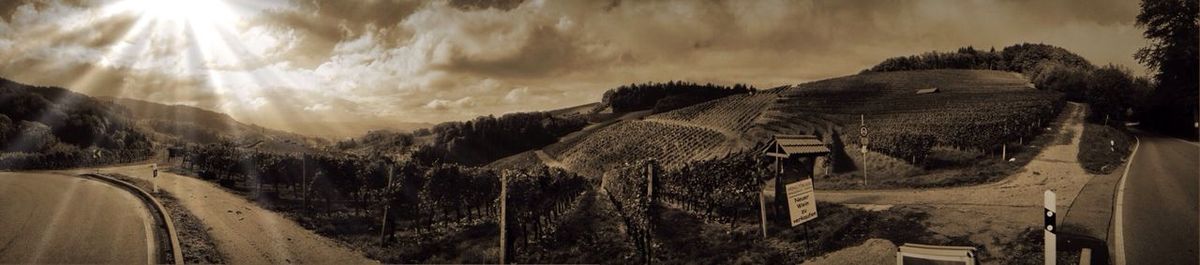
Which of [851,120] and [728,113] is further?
[851,120]

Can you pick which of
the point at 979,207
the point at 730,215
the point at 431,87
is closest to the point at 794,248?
the point at 730,215

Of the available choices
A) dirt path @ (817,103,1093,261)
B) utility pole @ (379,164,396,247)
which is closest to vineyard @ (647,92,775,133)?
dirt path @ (817,103,1093,261)

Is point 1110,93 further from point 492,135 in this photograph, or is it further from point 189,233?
point 189,233

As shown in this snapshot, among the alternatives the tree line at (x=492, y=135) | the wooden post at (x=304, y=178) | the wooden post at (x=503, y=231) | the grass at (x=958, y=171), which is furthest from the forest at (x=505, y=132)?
the grass at (x=958, y=171)

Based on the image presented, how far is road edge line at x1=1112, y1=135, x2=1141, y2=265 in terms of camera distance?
4.49 metres

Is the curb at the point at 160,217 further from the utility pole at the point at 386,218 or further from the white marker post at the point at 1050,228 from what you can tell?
the white marker post at the point at 1050,228

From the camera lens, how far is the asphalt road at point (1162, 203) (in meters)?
4.54

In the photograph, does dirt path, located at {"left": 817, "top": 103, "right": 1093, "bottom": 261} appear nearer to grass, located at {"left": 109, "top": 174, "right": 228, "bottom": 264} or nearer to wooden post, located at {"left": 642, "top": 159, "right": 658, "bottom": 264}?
wooden post, located at {"left": 642, "top": 159, "right": 658, "bottom": 264}

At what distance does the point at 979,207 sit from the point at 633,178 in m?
3.91

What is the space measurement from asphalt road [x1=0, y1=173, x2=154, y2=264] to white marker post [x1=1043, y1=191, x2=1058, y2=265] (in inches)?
334

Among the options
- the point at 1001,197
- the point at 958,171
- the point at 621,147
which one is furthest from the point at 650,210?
the point at 958,171

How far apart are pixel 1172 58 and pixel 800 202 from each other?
367 cm

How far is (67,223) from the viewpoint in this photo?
21.4ft

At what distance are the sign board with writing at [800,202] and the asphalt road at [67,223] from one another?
22.7ft
